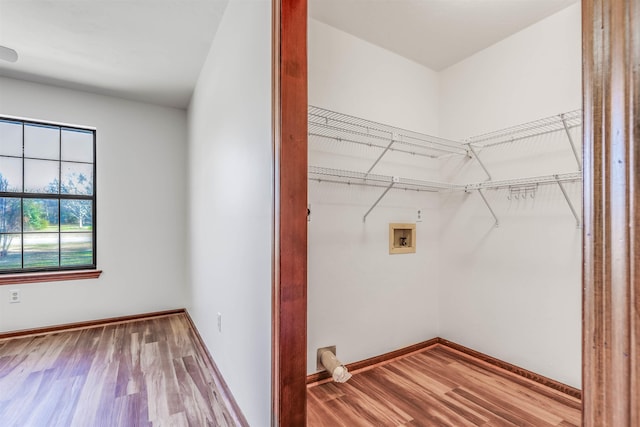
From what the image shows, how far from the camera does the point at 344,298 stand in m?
2.10

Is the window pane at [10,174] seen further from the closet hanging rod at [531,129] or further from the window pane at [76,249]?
the closet hanging rod at [531,129]

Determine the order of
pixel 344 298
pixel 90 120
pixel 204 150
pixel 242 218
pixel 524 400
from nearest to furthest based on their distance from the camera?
pixel 242 218 → pixel 524 400 → pixel 344 298 → pixel 204 150 → pixel 90 120

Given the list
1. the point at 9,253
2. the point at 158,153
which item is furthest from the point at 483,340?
the point at 9,253

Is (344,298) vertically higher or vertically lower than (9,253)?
lower

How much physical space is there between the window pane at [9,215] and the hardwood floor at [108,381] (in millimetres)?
1016

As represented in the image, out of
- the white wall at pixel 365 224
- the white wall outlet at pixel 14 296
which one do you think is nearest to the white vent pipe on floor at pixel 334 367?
the white wall at pixel 365 224

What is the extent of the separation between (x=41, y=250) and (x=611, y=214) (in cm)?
406

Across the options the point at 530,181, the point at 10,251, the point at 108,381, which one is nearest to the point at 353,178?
the point at 530,181

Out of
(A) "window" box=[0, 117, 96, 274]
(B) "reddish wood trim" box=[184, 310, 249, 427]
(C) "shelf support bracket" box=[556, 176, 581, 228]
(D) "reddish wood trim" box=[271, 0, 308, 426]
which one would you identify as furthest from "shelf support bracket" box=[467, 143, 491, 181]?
(A) "window" box=[0, 117, 96, 274]

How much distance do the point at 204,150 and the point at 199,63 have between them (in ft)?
2.40

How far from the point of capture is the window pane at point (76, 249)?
3064 mm

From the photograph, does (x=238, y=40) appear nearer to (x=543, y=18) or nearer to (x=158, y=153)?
(x=543, y=18)

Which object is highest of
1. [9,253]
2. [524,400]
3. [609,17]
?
[609,17]

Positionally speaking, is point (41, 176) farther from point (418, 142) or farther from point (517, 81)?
point (517, 81)
